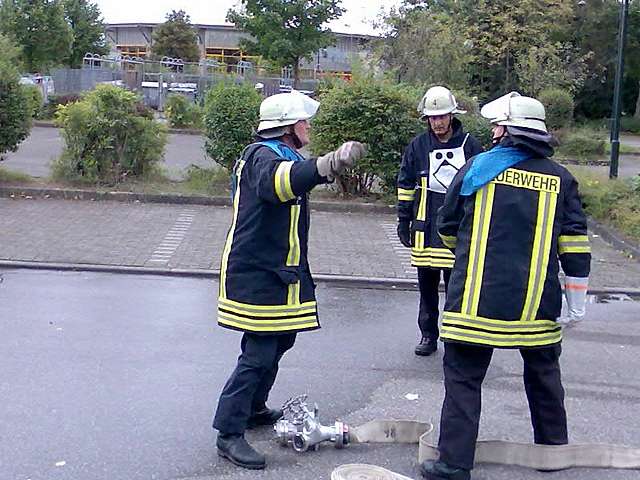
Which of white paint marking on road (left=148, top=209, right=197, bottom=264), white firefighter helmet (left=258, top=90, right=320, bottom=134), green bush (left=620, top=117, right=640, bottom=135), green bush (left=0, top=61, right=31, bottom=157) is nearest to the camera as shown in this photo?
white firefighter helmet (left=258, top=90, right=320, bottom=134)

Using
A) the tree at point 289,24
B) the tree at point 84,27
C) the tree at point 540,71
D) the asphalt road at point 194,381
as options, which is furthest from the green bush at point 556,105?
the tree at point 84,27

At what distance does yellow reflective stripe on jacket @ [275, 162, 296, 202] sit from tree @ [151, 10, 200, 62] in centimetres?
5408

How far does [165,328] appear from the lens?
742 cm

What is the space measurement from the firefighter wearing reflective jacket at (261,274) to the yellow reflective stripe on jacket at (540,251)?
1.08 meters

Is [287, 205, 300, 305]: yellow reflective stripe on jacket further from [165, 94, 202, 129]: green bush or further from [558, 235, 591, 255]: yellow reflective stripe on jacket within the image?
[165, 94, 202, 129]: green bush

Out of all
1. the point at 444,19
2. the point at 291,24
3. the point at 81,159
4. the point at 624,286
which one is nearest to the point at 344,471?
Answer: the point at 624,286

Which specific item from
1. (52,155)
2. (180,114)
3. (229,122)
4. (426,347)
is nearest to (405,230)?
(426,347)

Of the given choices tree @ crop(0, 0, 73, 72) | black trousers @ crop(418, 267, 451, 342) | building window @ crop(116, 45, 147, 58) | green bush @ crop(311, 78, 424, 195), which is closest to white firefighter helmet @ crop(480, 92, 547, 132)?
black trousers @ crop(418, 267, 451, 342)

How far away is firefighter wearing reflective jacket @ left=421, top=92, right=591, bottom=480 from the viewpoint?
449 cm

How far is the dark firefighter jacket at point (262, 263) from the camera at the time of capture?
15.3 feet

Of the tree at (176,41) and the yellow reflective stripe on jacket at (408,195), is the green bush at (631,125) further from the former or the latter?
the yellow reflective stripe on jacket at (408,195)

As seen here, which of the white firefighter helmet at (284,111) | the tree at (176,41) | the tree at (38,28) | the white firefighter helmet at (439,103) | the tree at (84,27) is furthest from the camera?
the tree at (176,41)

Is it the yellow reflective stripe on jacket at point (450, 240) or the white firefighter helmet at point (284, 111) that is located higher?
the white firefighter helmet at point (284, 111)

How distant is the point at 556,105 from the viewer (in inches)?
977
